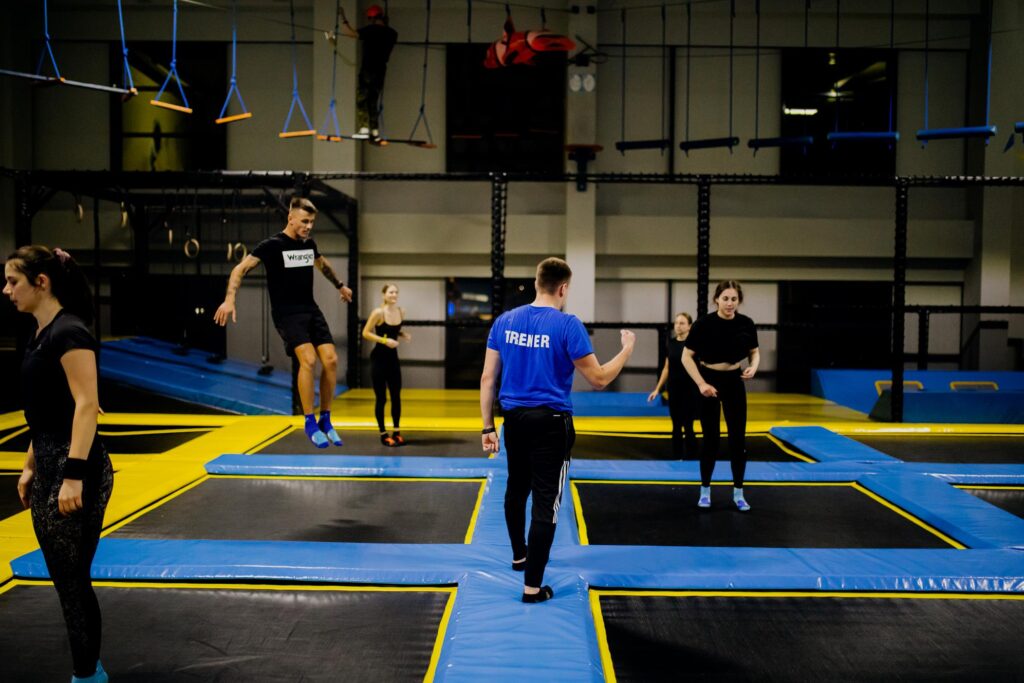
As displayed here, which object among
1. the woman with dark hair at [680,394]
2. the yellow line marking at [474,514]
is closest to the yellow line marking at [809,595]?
the yellow line marking at [474,514]

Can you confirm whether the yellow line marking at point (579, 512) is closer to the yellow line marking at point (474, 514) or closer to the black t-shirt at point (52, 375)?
the yellow line marking at point (474, 514)

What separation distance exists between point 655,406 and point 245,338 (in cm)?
564

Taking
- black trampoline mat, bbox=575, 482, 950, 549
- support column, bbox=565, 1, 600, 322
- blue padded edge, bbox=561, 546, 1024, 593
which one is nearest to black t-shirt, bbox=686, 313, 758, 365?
black trampoline mat, bbox=575, 482, 950, 549

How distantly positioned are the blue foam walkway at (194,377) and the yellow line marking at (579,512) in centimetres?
398

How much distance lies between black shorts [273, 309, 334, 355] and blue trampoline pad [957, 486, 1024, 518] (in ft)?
12.9

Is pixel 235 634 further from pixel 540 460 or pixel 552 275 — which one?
pixel 552 275

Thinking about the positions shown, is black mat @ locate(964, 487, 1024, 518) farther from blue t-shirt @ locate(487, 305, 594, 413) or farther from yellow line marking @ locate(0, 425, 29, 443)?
yellow line marking @ locate(0, 425, 29, 443)

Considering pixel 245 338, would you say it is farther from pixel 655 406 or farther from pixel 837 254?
pixel 837 254

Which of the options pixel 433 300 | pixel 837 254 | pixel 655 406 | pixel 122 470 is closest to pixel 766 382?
pixel 837 254

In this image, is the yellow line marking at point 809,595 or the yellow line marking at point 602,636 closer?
the yellow line marking at point 602,636

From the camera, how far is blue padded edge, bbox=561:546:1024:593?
2.86 meters

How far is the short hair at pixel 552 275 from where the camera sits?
256 centimetres

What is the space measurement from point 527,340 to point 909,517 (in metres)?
2.68

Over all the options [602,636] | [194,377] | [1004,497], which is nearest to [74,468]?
[602,636]
